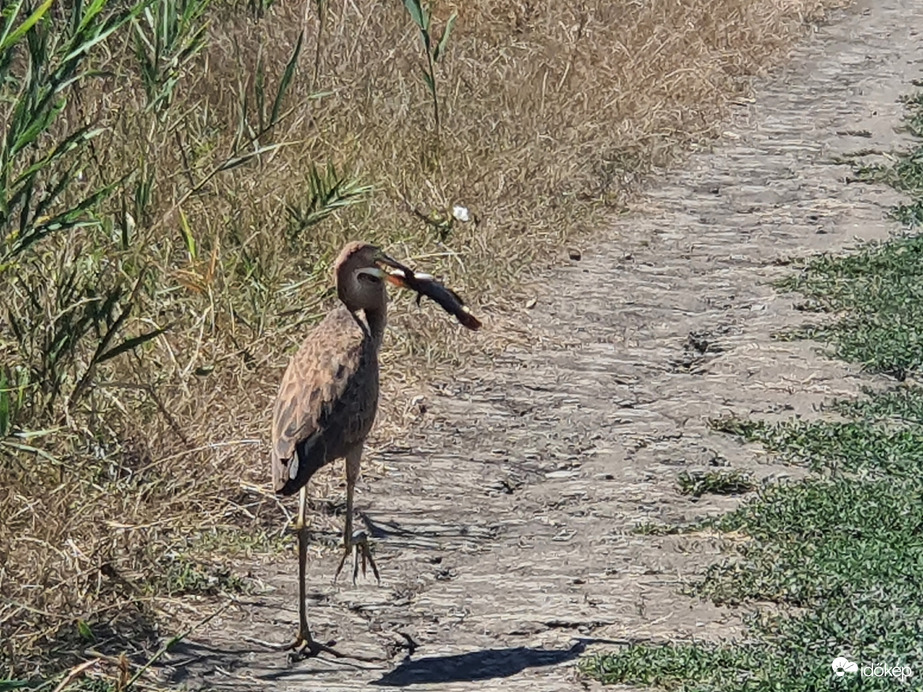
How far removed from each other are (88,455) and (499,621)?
129 cm

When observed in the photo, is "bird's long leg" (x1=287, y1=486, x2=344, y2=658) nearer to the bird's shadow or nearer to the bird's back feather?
the bird's back feather

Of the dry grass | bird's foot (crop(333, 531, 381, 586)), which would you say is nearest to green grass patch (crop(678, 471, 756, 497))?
the dry grass

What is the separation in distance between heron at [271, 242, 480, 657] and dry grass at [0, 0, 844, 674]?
0.40 m

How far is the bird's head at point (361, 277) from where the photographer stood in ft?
16.3

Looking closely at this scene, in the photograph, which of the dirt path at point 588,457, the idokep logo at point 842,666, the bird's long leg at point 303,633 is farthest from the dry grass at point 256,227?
the idokep logo at point 842,666

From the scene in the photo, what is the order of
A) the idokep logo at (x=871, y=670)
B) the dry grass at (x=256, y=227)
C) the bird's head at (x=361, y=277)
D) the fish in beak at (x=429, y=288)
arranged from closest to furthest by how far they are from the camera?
the idokep logo at (x=871, y=670), the dry grass at (x=256, y=227), the fish in beak at (x=429, y=288), the bird's head at (x=361, y=277)

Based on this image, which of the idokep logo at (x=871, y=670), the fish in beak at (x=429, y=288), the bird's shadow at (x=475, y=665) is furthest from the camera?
the fish in beak at (x=429, y=288)

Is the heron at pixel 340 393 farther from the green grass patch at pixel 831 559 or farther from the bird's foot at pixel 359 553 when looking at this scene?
the green grass patch at pixel 831 559

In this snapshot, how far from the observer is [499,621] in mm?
4523

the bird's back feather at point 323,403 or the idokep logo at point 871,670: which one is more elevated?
the bird's back feather at point 323,403

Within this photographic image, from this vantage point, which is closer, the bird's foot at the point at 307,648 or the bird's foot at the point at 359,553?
the bird's foot at the point at 307,648

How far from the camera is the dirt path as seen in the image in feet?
14.4

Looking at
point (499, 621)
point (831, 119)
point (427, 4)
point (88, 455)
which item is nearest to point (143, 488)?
point (88, 455)

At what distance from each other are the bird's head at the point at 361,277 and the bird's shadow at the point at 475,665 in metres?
1.19
